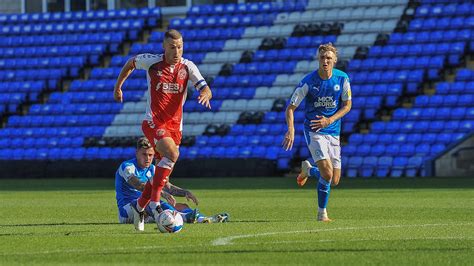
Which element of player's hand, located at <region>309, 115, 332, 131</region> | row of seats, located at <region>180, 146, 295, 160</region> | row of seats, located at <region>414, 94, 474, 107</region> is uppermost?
player's hand, located at <region>309, 115, 332, 131</region>

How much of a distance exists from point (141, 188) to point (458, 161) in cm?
1783

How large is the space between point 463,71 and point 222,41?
8800mm

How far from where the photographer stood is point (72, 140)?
115 feet

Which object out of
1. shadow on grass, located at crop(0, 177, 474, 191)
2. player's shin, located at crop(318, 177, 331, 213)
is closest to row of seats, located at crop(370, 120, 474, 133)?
shadow on grass, located at crop(0, 177, 474, 191)

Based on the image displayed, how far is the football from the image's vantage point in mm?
10586

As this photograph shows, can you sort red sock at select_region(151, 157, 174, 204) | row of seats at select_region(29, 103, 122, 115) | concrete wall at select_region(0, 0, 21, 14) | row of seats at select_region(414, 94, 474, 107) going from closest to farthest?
red sock at select_region(151, 157, 174, 204) < row of seats at select_region(414, 94, 474, 107) < row of seats at select_region(29, 103, 122, 115) < concrete wall at select_region(0, 0, 21, 14)

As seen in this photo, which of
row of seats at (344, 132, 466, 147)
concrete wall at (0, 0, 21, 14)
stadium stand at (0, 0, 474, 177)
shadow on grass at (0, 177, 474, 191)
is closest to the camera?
shadow on grass at (0, 177, 474, 191)

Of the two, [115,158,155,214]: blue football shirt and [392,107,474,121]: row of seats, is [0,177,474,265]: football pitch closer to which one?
[115,158,155,214]: blue football shirt

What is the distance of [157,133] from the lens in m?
11.3

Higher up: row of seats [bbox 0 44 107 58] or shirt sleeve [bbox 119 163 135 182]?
shirt sleeve [bbox 119 163 135 182]

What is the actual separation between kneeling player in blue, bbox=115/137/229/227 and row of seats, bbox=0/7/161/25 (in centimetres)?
2685

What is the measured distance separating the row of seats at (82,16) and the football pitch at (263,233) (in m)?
20.0

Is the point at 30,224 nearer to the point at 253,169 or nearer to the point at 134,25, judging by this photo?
the point at 253,169

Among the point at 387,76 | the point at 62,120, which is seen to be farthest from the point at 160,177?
the point at 62,120
